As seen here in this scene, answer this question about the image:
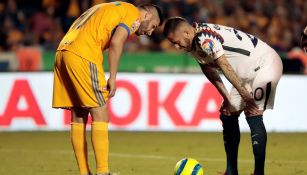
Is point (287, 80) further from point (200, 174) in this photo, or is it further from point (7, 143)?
point (200, 174)

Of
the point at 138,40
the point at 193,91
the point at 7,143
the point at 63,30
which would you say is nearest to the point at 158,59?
the point at 138,40

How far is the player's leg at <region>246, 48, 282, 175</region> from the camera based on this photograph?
929cm

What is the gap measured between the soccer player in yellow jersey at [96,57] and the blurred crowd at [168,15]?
11.7m

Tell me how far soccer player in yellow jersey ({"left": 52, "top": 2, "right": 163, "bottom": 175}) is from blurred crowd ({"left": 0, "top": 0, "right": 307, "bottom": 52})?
462 inches

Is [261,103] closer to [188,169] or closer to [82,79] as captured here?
[188,169]

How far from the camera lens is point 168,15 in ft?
70.5

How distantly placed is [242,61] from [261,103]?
480 mm

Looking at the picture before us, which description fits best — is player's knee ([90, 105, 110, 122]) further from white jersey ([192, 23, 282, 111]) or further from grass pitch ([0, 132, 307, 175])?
grass pitch ([0, 132, 307, 175])

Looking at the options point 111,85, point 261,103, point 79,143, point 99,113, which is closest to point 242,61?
point 261,103

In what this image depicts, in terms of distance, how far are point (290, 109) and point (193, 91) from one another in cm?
176

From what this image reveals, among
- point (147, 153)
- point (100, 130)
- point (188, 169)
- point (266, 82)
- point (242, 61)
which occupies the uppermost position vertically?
point (242, 61)

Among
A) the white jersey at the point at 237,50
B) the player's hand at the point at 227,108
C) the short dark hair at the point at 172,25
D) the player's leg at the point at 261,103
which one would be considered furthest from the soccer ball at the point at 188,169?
the short dark hair at the point at 172,25

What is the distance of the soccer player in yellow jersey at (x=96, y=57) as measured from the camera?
8.95 metres

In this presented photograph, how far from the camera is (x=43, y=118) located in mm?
15914
